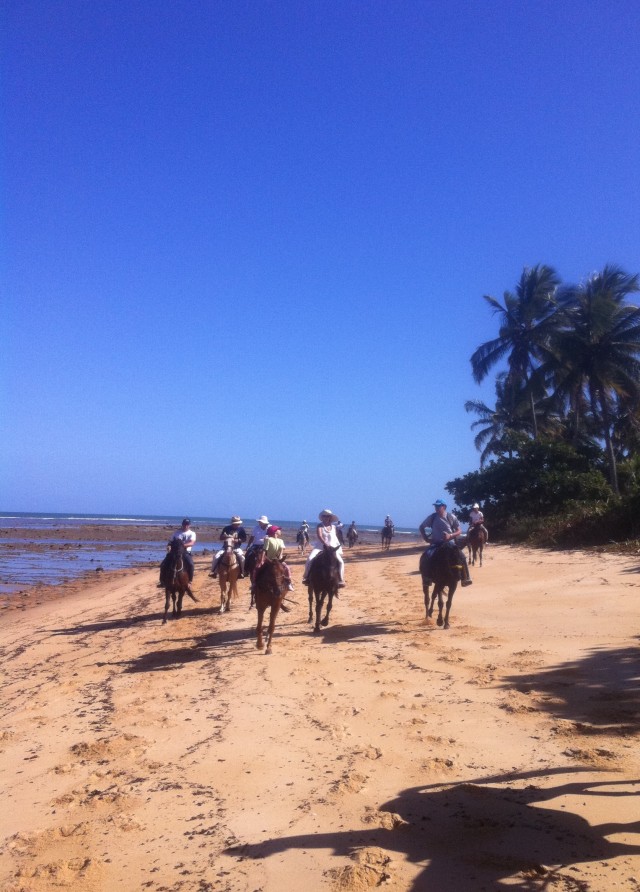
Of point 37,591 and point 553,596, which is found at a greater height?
point 553,596

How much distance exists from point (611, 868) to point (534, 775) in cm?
135

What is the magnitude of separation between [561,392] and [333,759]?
32.4m

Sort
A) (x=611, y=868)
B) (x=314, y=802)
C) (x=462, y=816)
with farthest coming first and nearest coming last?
(x=314, y=802) → (x=462, y=816) → (x=611, y=868)

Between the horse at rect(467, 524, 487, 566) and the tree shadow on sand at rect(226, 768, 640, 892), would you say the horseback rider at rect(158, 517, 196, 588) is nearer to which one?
the tree shadow on sand at rect(226, 768, 640, 892)

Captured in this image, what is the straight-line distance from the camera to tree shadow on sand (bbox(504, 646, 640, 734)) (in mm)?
6262

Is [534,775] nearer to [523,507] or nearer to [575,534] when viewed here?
[575,534]

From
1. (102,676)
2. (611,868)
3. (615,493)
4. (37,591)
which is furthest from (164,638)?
(615,493)

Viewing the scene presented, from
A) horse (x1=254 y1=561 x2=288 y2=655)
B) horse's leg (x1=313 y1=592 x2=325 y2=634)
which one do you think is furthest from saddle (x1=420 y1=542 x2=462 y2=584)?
horse (x1=254 y1=561 x2=288 y2=655)

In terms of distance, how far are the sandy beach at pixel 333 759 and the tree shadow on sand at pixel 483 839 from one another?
1cm

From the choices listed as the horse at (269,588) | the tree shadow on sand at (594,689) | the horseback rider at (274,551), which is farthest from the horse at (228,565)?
the tree shadow on sand at (594,689)

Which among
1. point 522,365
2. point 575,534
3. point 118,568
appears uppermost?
point 522,365

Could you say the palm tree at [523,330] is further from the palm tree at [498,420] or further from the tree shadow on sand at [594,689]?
the tree shadow on sand at [594,689]

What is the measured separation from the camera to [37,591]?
875 inches

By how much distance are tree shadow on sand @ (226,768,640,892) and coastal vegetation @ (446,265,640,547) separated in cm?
2241
